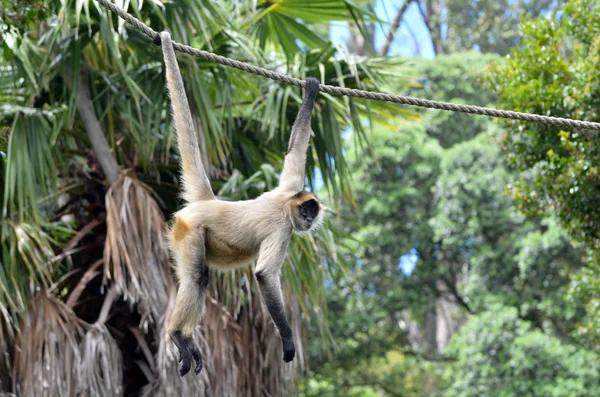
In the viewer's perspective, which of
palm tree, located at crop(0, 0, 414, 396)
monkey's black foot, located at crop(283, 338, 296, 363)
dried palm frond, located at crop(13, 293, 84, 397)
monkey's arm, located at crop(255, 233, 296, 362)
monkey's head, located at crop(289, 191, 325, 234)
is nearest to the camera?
monkey's black foot, located at crop(283, 338, 296, 363)

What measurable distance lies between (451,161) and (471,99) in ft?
11.0

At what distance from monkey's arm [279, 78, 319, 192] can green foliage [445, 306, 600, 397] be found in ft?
26.6

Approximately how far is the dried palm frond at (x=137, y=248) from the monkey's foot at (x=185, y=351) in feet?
5.50

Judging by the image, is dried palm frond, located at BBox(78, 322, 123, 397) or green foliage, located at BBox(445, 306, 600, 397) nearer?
dried palm frond, located at BBox(78, 322, 123, 397)

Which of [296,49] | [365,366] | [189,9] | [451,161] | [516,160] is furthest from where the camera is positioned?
[365,366]

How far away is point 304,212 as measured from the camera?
4.31 meters

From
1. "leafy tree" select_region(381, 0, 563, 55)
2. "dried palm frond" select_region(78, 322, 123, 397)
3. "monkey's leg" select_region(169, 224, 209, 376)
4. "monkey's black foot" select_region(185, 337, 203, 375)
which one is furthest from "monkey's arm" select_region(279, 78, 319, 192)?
"leafy tree" select_region(381, 0, 563, 55)

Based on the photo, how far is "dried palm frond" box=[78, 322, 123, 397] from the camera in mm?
5684

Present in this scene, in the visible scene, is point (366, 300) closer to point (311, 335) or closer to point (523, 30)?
point (311, 335)

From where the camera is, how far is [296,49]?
24.1ft

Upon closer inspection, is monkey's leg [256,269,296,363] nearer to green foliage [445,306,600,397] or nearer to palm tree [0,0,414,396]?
palm tree [0,0,414,396]

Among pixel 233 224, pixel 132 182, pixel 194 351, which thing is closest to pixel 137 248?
pixel 132 182

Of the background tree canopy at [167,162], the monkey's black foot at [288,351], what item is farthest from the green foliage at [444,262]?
the monkey's black foot at [288,351]


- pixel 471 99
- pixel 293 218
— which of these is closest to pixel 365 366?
pixel 471 99
